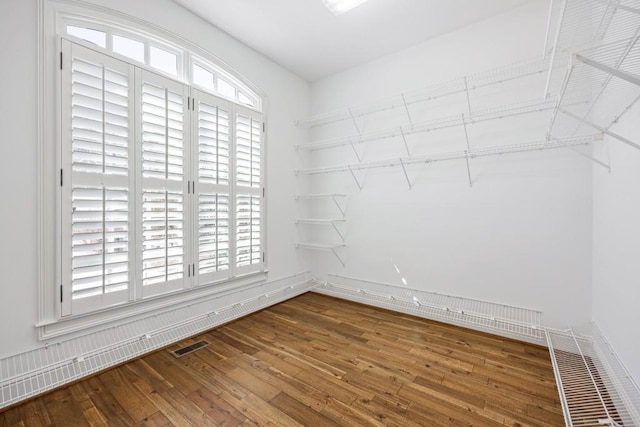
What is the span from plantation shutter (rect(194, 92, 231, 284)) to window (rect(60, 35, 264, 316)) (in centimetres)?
1

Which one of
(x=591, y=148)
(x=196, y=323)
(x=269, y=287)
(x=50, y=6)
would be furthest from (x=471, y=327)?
(x=50, y=6)

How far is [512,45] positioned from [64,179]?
378cm

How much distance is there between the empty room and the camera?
5.36 feet

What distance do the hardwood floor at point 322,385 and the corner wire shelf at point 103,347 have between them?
8 cm

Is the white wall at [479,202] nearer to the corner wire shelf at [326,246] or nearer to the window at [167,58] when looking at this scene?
the corner wire shelf at [326,246]

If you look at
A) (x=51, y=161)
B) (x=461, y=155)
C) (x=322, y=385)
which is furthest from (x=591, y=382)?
(x=51, y=161)

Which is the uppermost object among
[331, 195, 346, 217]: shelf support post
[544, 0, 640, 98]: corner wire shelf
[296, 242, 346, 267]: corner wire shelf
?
[544, 0, 640, 98]: corner wire shelf

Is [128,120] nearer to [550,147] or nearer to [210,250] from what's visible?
[210,250]

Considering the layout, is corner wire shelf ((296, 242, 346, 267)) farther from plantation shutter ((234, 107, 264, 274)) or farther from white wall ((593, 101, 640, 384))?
white wall ((593, 101, 640, 384))

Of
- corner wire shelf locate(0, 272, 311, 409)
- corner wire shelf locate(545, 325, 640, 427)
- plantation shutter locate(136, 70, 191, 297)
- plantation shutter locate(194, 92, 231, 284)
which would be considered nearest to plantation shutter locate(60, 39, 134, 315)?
plantation shutter locate(136, 70, 191, 297)

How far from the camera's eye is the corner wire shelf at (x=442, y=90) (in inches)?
94.5

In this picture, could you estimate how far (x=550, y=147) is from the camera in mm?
2295

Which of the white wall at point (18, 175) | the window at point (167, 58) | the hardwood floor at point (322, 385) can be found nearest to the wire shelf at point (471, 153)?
the window at point (167, 58)

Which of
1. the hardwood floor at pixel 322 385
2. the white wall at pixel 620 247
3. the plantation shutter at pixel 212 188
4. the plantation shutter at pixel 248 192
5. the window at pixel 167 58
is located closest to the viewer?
the white wall at pixel 620 247
